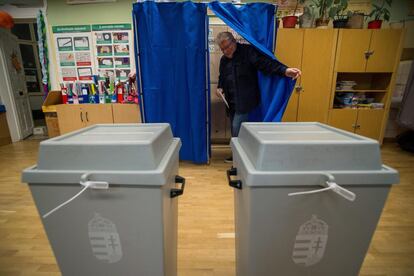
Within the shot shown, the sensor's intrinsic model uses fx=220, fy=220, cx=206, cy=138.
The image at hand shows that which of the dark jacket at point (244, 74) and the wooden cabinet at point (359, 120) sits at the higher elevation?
the dark jacket at point (244, 74)

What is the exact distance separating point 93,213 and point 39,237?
3.92ft

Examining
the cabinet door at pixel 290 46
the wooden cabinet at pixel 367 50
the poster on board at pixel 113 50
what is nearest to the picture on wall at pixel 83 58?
the poster on board at pixel 113 50

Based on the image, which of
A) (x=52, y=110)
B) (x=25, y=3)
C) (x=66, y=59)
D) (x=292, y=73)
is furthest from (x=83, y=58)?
(x=292, y=73)

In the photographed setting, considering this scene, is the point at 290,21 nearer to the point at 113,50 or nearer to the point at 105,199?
the point at 113,50

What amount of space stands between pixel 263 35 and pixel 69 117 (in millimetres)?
2640

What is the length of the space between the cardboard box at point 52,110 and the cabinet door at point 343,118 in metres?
3.78

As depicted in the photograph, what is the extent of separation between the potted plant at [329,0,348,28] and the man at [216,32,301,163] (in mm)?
1373

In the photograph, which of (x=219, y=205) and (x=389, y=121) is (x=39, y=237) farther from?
(x=389, y=121)

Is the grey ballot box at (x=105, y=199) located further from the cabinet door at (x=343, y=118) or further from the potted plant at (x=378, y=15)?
the potted plant at (x=378, y=15)

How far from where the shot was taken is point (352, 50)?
270 centimetres

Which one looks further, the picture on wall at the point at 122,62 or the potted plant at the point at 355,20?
the picture on wall at the point at 122,62

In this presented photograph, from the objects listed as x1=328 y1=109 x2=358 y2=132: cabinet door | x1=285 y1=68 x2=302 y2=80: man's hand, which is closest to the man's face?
x1=285 y1=68 x2=302 y2=80: man's hand

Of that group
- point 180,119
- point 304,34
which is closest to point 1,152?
point 180,119

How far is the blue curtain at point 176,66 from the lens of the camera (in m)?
2.04
